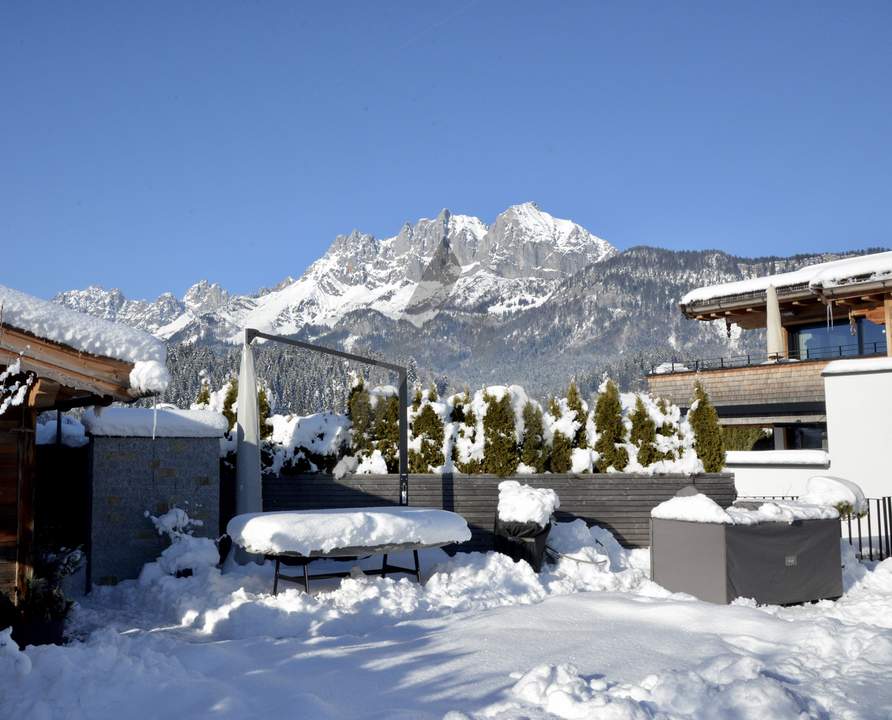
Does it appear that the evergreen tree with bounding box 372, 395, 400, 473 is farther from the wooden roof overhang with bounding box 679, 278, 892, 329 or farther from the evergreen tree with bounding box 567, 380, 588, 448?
the wooden roof overhang with bounding box 679, 278, 892, 329

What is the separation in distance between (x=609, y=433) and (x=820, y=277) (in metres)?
11.0

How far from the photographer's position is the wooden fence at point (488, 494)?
40.9 feet

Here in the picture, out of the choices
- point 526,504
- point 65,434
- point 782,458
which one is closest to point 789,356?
point 782,458

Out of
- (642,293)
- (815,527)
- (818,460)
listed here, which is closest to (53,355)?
(815,527)

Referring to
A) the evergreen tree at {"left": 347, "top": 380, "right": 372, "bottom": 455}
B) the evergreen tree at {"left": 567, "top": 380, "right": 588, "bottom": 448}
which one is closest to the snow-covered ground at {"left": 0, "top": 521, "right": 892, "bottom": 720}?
the evergreen tree at {"left": 347, "top": 380, "right": 372, "bottom": 455}

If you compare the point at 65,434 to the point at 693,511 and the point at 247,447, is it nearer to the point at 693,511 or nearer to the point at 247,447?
the point at 247,447

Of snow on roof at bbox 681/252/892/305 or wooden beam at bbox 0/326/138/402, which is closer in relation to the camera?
wooden beam at bbox 0/326/138/402

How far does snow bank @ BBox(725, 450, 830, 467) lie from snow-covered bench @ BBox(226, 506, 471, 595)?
10044 mm

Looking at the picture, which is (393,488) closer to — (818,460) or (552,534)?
(552,534)

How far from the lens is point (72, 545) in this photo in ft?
33.8

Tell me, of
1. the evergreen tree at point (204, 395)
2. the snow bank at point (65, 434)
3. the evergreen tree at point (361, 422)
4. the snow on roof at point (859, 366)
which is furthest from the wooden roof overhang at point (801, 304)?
the snow bank at point (65, 434)

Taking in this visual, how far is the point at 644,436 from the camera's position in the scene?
43.5ft

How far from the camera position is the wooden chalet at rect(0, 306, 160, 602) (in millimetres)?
6633

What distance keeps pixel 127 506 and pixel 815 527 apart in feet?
28.3
